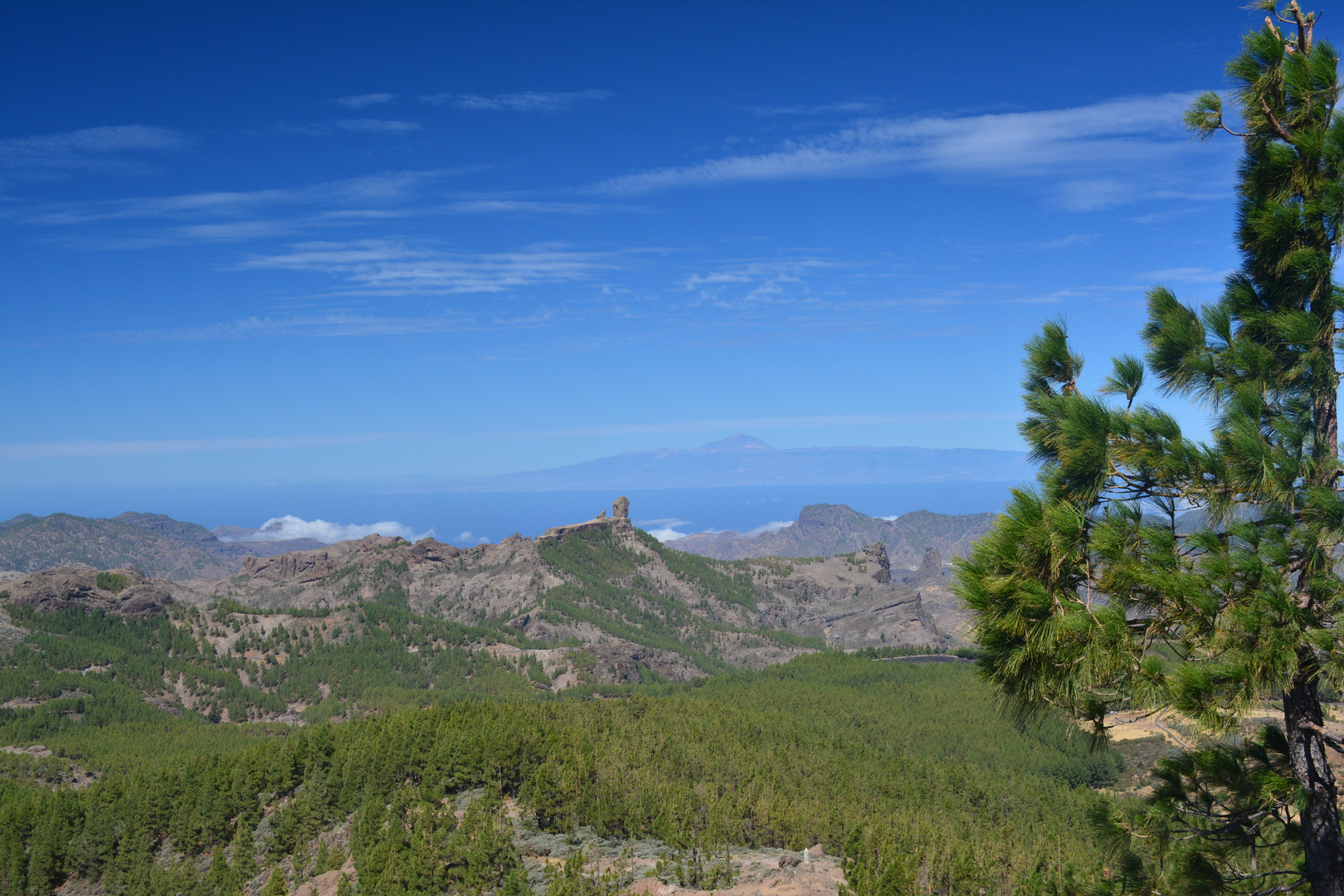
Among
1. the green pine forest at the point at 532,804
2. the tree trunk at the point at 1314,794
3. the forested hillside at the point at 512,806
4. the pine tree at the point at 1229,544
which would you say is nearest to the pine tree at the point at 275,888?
the green pine forest at the point at 532,804

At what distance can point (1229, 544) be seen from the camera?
1062cm

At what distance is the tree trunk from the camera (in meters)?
10.2

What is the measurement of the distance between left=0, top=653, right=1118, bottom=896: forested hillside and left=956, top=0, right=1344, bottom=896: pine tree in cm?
3460

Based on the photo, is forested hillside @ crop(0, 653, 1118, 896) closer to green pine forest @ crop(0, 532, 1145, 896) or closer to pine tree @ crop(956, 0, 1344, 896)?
green pine forest @ crop(0, 532, 1145, 896)

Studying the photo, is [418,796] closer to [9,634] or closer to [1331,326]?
[1331,326]

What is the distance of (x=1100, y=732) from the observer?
36.0 feet

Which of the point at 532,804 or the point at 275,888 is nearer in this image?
the point at 275,888

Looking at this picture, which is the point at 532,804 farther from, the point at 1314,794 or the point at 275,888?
the point at 1314,794

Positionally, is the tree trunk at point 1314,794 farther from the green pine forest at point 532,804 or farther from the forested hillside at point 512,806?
the forested hillside at point 512,806

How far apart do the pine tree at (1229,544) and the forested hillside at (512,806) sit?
1362 inches

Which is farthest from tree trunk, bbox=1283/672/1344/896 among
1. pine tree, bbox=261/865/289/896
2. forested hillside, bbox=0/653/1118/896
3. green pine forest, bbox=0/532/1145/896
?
pine tree, bbox=261/865/289/896

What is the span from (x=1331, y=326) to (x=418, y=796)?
70.7 metres

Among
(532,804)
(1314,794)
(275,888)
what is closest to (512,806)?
(532,804)

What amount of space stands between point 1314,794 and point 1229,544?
329 cm
